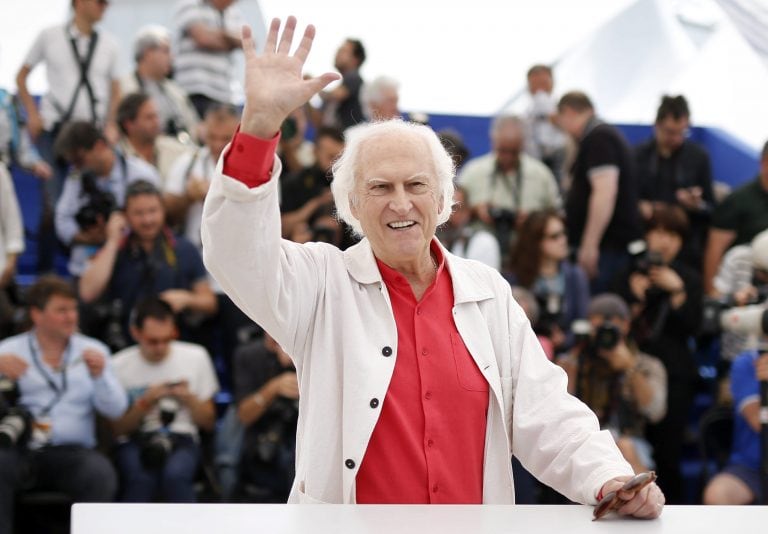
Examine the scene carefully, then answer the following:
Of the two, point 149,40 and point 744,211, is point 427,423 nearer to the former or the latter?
point 744,211

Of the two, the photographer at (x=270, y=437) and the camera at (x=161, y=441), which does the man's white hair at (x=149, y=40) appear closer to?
the photographer at (x=270, y=437)

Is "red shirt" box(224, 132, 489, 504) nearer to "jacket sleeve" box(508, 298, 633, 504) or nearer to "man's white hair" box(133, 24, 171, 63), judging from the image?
"jacket sleeve" box(508, 298, 633, 504)

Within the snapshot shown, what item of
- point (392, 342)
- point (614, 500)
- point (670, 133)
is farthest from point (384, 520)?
point (670, 133)

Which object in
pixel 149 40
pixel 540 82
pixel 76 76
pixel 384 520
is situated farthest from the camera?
pixel 540 82

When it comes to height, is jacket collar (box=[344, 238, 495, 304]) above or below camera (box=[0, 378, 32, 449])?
above

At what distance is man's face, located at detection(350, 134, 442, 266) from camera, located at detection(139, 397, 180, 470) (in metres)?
2.55

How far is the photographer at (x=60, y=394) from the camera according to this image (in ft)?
15.1

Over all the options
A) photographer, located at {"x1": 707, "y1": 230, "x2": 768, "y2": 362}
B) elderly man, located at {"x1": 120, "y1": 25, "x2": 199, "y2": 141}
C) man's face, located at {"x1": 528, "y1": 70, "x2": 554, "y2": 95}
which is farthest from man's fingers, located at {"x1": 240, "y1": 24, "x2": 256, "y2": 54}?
man's face, located at {"x1": 528, "y1": 70, "x2": 554, "y2": 95}

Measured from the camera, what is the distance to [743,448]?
493 centimetres

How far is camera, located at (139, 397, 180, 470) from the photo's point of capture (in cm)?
466

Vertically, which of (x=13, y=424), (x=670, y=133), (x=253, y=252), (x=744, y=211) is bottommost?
(x=13, y=424)

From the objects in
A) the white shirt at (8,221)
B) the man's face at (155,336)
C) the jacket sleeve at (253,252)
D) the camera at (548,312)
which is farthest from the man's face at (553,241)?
the jacket sleeve at (253,252)

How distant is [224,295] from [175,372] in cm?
51

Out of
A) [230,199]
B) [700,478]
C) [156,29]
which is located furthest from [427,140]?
[156,29]
